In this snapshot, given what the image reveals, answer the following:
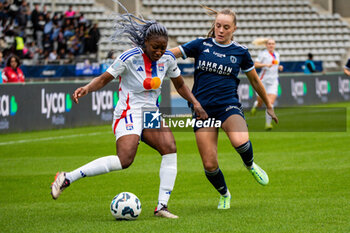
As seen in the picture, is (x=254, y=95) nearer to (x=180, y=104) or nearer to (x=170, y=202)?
(x=180, y=104)

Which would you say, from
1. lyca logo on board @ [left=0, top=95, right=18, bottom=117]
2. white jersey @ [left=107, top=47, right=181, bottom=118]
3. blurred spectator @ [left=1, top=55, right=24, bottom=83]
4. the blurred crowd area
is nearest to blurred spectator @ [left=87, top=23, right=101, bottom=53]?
the blurred crowd area

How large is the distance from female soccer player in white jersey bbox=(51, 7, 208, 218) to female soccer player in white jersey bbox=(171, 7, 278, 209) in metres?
0.33

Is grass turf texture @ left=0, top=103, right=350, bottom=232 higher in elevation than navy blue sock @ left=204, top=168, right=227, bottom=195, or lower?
lower

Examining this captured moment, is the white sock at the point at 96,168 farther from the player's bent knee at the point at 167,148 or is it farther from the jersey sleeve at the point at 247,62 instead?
the jersey sleeve at the point at 247,62

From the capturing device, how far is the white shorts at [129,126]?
276 inches

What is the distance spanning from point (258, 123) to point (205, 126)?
12470mm

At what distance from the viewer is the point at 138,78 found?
708cm

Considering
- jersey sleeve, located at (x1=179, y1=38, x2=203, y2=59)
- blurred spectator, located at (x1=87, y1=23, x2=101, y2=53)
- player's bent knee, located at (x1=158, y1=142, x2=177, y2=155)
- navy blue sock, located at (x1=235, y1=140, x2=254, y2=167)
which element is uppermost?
jersey sleeve, located at (x1=179, y1=38, x2=203, y2=59)

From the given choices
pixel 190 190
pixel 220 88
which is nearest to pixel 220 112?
pixel 220 88

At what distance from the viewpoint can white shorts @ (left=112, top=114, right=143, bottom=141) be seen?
7020 mm

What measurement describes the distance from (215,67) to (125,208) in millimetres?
1879

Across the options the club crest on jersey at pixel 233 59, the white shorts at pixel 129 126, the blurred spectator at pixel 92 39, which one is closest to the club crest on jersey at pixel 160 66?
the white shorts at pixel 129 126

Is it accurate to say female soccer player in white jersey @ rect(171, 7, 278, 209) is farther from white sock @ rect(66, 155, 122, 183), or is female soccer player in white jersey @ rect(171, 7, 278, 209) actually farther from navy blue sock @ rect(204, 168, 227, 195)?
white sock @ rect(66, 155, 122, 183)

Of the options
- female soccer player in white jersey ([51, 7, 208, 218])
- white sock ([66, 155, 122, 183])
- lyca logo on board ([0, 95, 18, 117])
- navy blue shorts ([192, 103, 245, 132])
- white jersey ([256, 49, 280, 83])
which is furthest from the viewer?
white jersey ([256, 49, 280, 83])
